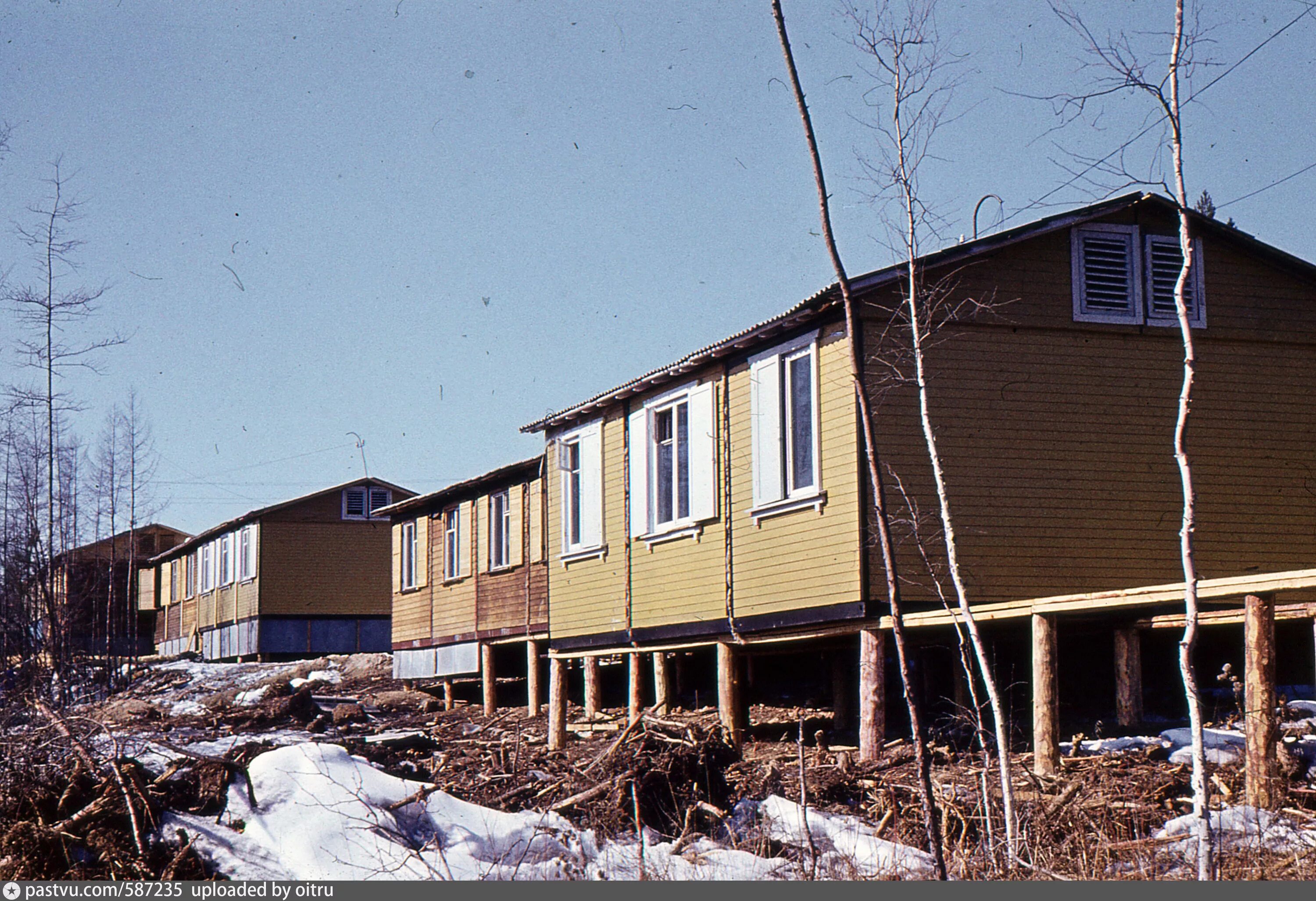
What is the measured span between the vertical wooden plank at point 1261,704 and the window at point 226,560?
38223mm

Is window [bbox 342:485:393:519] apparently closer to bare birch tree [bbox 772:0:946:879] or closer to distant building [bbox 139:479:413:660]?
distant building [bbox 139:479:413:660]

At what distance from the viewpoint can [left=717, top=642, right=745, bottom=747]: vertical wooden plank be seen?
1619cm

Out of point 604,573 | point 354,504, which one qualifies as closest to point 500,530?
point 604,573

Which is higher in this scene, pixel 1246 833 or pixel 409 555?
pixel 409 555

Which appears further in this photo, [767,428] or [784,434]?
[767,428]

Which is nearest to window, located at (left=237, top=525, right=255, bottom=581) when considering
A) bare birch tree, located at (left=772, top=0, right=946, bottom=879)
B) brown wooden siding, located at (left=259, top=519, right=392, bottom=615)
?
brown wooden siding, located at (left=259, top=519, right=392, bottom=615)

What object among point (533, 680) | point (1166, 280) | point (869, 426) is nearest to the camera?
point (869, 426)

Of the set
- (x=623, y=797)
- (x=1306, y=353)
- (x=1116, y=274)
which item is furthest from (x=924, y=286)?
(x=623, y=797)

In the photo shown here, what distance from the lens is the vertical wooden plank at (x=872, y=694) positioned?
1386 centimetres

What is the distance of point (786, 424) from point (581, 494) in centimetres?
554

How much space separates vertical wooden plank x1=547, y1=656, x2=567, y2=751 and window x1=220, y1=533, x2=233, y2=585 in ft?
95.4

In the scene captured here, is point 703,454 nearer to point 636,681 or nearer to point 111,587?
point 636,681

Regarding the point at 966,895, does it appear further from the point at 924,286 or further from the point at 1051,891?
the point at 924,286

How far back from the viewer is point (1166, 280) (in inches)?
617
